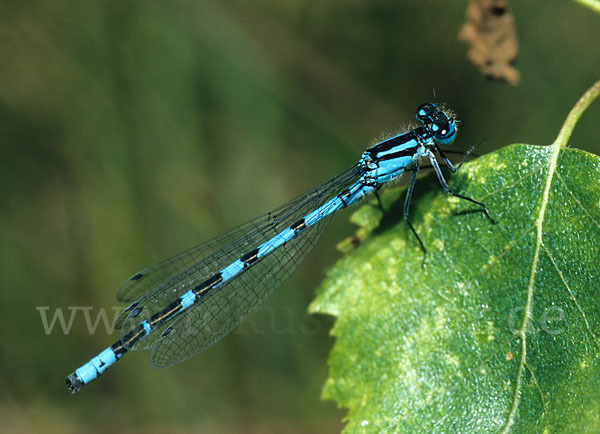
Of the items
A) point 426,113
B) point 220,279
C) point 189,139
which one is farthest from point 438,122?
point 189,139

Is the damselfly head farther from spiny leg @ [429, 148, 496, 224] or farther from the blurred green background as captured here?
the blurred green background

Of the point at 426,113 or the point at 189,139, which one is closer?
the point at 426,113

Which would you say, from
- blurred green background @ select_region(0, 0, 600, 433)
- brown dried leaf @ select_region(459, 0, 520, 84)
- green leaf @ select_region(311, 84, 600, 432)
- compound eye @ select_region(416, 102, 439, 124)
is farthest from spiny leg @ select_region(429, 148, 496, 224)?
blurred green background @ select_region(0, 0, 600, 433)

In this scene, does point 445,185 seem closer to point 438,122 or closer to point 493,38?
point 438,122

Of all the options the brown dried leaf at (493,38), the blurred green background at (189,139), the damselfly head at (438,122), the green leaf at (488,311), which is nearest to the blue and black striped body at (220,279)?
the damselfly head at (438,122)

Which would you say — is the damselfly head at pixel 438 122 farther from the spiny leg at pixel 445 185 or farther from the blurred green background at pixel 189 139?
the blurred green background at pixel 189 139
